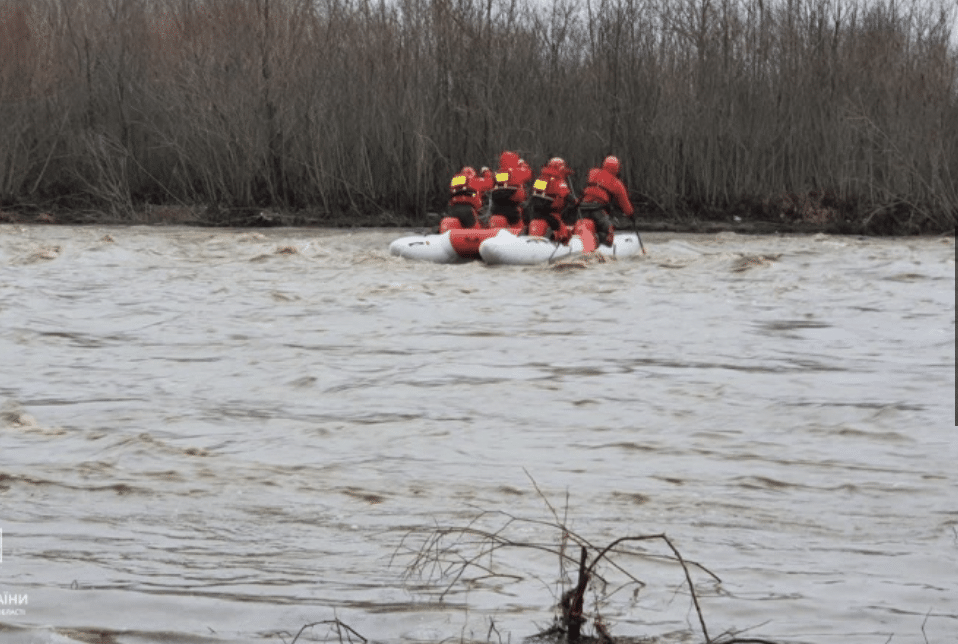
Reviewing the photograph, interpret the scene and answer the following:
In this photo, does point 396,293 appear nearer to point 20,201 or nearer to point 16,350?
point 16,350

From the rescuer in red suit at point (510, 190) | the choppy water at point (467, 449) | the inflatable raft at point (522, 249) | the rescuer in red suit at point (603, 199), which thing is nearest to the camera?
the choppy water at point (467, 449)

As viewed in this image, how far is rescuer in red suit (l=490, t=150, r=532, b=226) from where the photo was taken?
19.5m

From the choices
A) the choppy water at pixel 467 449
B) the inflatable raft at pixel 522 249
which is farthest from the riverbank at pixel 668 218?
the choppy water at pixel 467 449

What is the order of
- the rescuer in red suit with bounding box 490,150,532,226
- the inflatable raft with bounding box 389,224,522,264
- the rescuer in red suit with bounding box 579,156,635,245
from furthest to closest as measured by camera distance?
1. the rescuer in red suit with bounding box 490,150,532,226
2. the rescuer in red suit with bounding box 579,156,635,245
3. the inflatable raft with bounding box 389,224,522,264

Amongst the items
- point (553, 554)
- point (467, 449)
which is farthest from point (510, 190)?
point (553, 554)

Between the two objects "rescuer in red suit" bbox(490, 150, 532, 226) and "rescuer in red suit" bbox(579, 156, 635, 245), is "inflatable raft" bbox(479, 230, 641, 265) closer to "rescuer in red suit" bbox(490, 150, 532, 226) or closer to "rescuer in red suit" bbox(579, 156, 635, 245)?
"rescuer in red suit" bbox(579, 156, 635, 245)

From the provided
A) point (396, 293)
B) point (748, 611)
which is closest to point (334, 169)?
point (396, 293)

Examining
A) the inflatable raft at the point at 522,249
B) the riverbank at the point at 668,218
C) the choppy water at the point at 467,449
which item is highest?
the riverbank at the point at 668,218

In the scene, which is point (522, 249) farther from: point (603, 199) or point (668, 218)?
point (668, 218)

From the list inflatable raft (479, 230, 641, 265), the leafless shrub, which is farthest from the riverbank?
the leafless shrub

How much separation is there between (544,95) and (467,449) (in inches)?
674

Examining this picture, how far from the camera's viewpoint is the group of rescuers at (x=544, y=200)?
19125 millimetres

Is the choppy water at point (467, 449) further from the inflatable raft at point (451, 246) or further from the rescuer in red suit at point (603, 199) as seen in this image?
the rescuer in red suit at point (603, 199)

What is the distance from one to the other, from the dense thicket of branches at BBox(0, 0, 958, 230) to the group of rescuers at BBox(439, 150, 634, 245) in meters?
4.96
